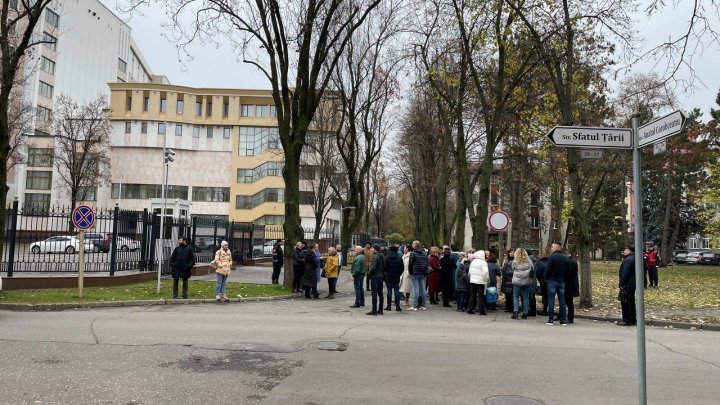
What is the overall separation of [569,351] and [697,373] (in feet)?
6.41

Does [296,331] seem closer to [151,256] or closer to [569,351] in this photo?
[569,351]

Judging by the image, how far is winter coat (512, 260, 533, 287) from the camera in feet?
44.3

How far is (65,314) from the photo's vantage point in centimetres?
1234

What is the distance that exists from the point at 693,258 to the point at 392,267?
209ft

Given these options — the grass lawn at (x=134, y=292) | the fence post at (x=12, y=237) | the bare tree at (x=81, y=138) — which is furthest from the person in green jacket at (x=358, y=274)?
the bare tree at (x=81, y=138)

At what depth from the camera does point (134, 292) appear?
53.0 ft

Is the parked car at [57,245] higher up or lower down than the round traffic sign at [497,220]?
lower down

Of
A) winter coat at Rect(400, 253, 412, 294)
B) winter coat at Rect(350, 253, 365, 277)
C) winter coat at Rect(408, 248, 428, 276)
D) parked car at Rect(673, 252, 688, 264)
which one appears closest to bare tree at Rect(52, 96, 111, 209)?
winter coat at Rect(350, 253, 365, 277)

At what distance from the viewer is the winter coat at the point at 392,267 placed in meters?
14.3

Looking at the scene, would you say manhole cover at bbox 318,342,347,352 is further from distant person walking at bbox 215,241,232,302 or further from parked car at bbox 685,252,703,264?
parked car at bbox 685,252,703,264

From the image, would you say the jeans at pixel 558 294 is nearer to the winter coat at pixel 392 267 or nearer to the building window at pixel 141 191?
the winter coat at pixel 392 267

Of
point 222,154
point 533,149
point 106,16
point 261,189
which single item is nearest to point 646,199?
point 533,149

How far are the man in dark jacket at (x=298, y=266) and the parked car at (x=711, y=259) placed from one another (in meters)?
60.4

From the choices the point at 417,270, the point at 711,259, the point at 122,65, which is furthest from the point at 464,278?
the point at 122,65
